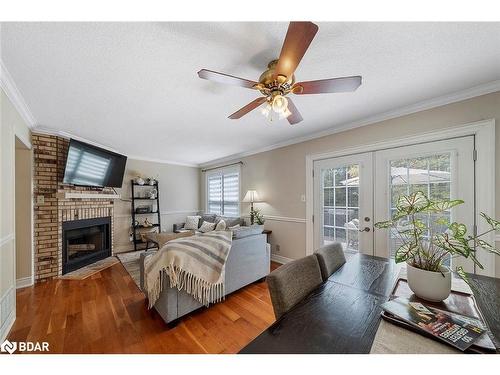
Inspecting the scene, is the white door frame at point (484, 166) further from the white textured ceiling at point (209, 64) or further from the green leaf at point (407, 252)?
the green leaf at point (407, 252)

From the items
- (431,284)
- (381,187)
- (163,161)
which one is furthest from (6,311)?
(381,187)

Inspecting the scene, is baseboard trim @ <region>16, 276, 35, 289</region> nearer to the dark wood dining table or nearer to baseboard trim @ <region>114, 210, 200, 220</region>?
baseboard trim @ <region>114, 210, 200, 220</region>

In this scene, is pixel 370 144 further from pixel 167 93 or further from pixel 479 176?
pixel 167 93

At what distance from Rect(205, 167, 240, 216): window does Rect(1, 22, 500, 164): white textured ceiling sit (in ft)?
7.79

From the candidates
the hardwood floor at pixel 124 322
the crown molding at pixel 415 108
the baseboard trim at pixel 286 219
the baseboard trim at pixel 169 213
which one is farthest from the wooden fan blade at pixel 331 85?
the baseboard trim at pixel 169 213

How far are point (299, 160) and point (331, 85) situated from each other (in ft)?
6.98

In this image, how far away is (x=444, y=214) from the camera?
82.7 inches

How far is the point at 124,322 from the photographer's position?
1.87m

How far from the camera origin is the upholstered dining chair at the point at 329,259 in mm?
1309

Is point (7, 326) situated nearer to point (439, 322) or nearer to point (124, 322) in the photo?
point (124, 322)

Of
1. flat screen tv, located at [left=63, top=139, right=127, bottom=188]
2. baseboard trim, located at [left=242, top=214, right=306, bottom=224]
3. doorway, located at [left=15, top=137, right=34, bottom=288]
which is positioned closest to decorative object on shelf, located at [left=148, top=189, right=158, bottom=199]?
flat screen tv, located at [left=63, top=139, right=127, bottom=188]

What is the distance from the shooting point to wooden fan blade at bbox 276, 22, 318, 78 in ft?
2.98

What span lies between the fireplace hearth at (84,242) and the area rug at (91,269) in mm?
73
